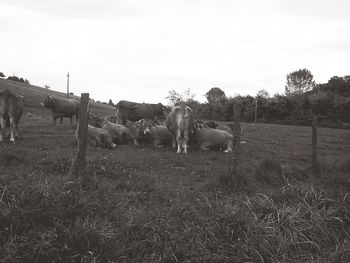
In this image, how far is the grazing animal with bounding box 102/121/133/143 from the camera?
1674cm

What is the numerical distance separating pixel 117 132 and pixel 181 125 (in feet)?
11.1

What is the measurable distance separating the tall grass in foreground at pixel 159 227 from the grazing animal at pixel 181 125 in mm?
7595

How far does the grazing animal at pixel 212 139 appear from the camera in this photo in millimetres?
16391

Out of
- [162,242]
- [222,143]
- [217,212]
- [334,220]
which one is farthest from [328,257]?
[222,143]

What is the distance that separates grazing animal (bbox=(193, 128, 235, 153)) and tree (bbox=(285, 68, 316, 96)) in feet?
330

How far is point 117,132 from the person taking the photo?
55.6 ft

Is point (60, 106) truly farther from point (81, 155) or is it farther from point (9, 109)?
point (81, 155)

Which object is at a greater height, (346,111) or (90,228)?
(346,111)

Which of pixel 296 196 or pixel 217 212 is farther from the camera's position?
pixel 296 196

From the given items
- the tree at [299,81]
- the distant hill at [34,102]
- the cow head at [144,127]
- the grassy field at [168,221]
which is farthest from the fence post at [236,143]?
the tree at [299,81]

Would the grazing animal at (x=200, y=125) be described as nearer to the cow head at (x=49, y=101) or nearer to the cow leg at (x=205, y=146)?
the cow leg at (x=205, y=146)

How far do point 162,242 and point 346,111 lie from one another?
5362 centimetres

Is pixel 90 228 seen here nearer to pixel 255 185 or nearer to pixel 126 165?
pixel 255 185

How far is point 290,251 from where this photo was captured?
230 inches
